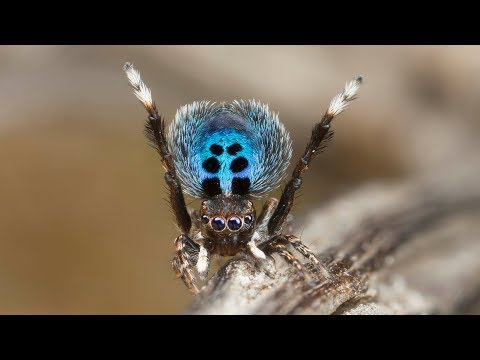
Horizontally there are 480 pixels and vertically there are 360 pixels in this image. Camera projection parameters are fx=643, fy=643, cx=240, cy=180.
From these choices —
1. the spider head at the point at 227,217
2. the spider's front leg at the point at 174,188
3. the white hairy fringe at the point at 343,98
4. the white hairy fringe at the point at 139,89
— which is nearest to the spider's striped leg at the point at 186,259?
the spider's front leg at the point at 174,188

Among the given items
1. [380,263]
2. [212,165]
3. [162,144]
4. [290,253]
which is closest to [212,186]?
[212,165]

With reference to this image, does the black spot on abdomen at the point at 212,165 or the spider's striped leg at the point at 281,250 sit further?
the black spot on abdomen at the point at 212,165

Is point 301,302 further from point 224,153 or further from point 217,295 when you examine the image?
point 224,153

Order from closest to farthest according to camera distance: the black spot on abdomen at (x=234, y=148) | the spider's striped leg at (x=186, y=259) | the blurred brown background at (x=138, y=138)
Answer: the spider's striped leg at (x=186, y=259) → the black spot on abdomen at (x=234, y=148) → the blurred brown background at (x=138, y=138)

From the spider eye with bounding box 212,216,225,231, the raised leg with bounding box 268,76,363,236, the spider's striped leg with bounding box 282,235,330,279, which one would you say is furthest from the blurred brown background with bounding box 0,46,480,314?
the spider's striped leg with bounding box 282,235,330,279

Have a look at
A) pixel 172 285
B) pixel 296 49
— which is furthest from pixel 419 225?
pixel 296 49

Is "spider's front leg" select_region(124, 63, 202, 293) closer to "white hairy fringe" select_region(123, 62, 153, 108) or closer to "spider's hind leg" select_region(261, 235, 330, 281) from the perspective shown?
"white hairy fringe" select_region(123, 62, 153, 108)

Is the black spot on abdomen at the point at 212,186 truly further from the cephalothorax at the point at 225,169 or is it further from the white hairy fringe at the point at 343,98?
the white hairy fringe at the point at 343,98
